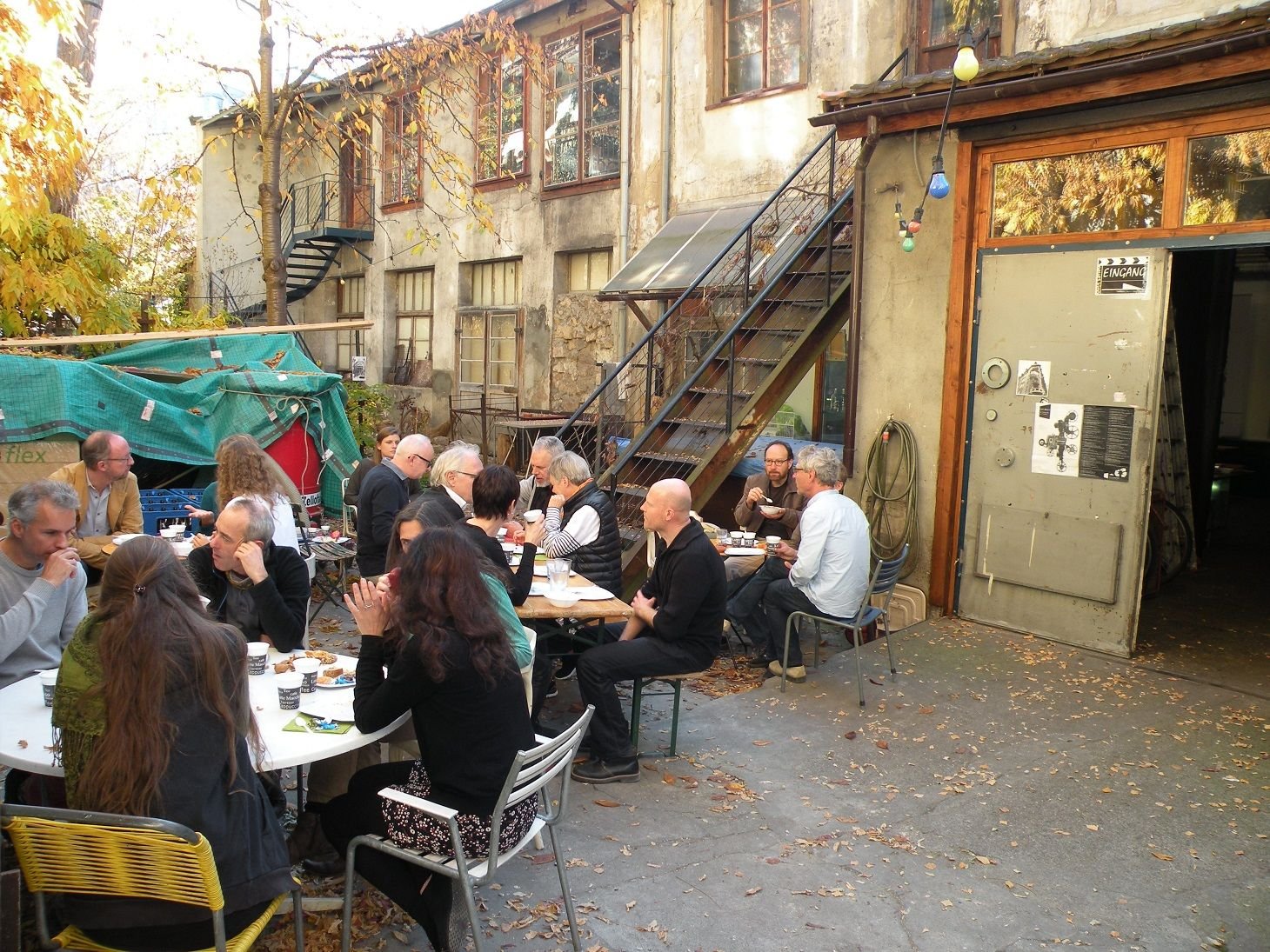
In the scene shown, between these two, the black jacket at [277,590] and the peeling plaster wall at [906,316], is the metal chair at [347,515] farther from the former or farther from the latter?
the peeling plaster wall at [906,316]

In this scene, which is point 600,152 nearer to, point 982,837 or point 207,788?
point 982,837

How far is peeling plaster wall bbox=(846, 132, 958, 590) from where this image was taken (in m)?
7.22

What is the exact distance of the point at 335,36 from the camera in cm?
1067

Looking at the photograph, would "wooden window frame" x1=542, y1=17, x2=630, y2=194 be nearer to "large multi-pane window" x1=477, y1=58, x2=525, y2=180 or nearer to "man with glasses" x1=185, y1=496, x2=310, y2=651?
"large multi-pane window" x1=477, y1=58, x2=525, y2=180

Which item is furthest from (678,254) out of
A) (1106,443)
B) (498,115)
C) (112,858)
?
(112,858)

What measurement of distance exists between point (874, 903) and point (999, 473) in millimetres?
3943

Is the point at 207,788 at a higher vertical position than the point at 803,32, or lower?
lower

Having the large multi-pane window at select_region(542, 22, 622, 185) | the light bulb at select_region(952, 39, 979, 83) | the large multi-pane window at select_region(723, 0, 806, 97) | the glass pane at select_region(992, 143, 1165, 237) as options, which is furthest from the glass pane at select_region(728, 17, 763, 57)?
the light bulb at select_region(952, 39, 979, 83)

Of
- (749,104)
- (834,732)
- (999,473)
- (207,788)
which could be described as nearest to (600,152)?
(749,104)

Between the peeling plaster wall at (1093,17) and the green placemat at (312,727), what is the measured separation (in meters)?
6.95

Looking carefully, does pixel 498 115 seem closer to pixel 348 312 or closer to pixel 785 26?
pixel 785 26

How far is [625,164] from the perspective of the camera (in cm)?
1264

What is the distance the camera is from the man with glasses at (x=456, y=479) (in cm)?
555

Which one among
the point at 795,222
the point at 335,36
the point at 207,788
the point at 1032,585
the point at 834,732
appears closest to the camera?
the point at 207,788
